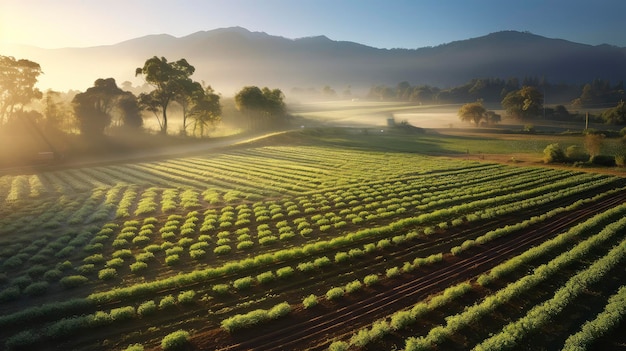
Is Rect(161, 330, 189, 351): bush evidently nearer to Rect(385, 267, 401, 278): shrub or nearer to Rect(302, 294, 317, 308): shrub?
Rect(302, 294, 317, 308): shrub

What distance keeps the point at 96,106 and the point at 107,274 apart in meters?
65.0

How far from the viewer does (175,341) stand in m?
16.0

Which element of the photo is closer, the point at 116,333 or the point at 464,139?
the point at 116,333

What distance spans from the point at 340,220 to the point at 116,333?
64.8 ft

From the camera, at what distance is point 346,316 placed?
1795 cm

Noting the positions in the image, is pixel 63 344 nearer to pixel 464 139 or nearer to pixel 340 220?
pixel 340 220

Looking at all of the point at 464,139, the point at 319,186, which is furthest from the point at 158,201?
the point at 464,139

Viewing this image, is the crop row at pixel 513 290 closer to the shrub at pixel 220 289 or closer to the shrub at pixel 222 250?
the shrub at pixel 220 289

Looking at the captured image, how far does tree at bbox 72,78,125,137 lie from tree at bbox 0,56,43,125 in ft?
26.2

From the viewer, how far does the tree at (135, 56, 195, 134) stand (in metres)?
82.6

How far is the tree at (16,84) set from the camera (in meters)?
62.8

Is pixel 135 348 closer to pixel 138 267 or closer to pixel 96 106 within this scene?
pixel 138 267

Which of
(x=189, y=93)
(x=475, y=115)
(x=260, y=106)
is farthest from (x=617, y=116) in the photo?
(x=189, y=93)

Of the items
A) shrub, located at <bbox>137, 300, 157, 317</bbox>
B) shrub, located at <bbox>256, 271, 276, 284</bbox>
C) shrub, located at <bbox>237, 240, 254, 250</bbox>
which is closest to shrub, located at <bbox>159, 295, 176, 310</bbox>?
shrub, located at <bbox>137, 300, 157, 317</bbox>
